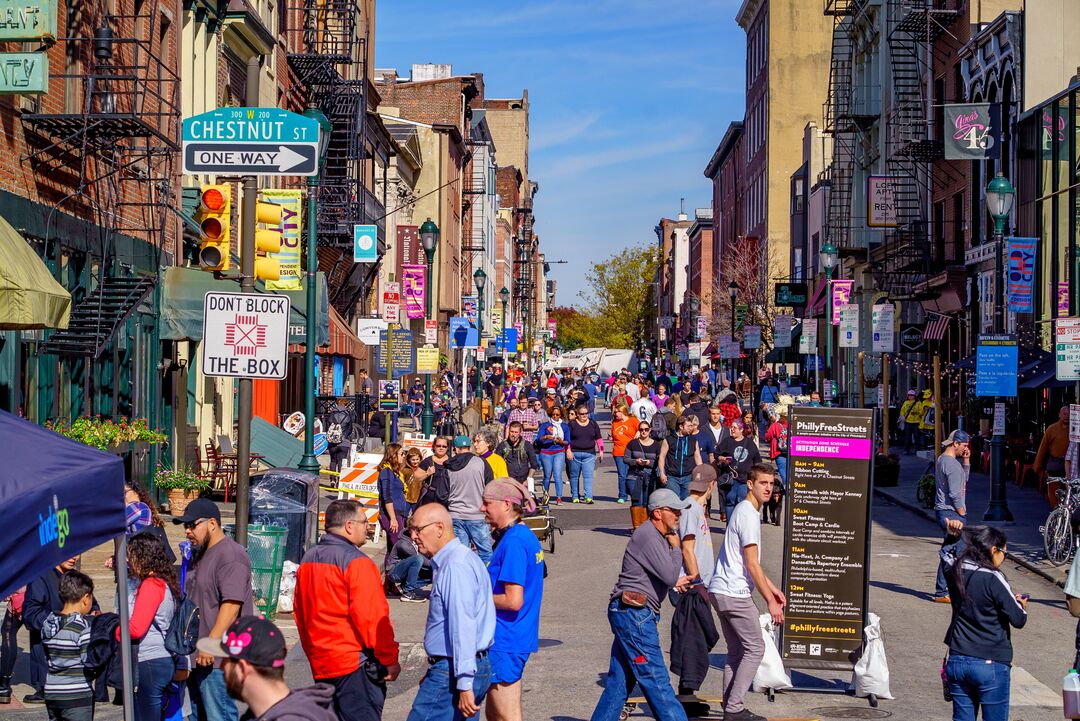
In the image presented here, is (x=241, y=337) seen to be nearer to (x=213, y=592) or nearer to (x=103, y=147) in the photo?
(x=213, y=592)

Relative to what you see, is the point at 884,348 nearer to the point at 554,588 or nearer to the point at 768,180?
the point at 554,588

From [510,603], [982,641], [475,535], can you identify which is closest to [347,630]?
[510,603]

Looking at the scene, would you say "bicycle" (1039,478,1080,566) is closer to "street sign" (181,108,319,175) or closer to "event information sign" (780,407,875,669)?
"event information sign" (780,407,875,669)

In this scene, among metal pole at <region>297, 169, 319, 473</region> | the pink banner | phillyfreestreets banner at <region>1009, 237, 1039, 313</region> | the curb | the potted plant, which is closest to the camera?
the curb

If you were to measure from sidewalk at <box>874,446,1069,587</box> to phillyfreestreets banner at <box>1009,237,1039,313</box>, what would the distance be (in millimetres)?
3700

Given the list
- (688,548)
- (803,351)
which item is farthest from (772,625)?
(803,351)

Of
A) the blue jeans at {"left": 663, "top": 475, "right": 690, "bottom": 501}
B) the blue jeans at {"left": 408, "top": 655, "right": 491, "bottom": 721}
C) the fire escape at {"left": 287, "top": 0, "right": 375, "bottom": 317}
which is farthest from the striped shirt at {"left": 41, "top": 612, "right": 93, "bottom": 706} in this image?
the fire escape at {"left": 287, "top": 0, "right": 375, "bottom": 317}

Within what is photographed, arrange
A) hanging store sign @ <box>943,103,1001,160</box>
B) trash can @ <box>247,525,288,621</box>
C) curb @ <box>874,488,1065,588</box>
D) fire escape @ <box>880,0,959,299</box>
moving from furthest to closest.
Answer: fire escape @ <box>880,0,959,299</box> → hanging store sign @ <box>943,103,1001,160</box> → curb @ <box>874,488,1065,588</box> → trash can @ <box>247,525,288,621</box>

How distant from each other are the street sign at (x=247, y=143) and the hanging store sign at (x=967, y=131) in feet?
65.9

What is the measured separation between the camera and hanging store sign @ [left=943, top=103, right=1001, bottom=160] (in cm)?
2848

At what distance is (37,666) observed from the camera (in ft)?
33.1

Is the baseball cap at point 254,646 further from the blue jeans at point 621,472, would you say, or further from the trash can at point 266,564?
the blue jeans at point 621,472

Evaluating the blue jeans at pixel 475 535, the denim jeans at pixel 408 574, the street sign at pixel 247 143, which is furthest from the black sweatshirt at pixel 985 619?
the blue jeans at pixel 475 535

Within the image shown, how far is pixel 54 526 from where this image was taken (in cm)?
618
